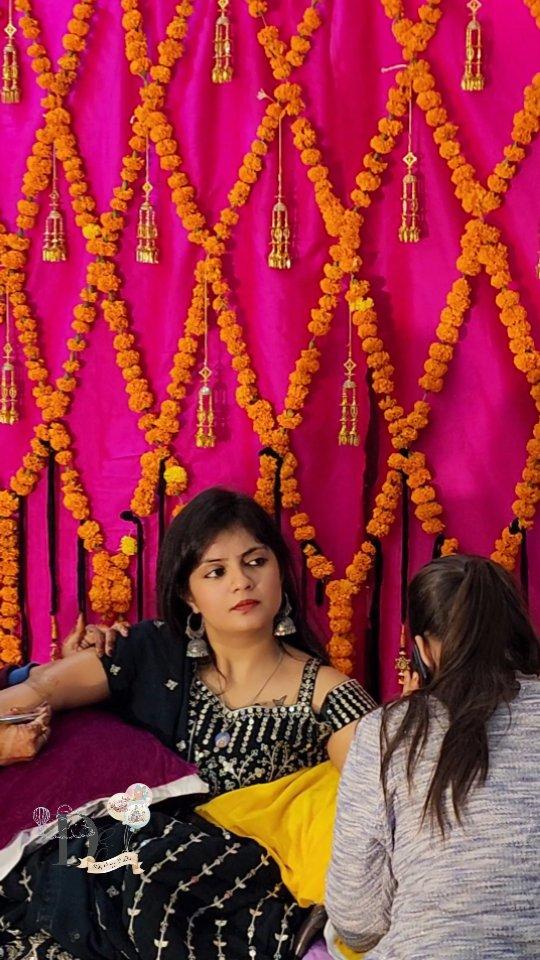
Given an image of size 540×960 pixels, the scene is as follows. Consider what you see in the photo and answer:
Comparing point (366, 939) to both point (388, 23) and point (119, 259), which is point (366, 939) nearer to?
point (119, 259)

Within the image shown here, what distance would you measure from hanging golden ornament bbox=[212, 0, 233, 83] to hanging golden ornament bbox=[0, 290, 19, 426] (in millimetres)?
848

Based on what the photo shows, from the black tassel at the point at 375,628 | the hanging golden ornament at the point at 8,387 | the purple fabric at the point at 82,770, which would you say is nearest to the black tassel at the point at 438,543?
the black tassel at the point at 375,628

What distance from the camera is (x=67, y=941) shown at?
2.59 metres

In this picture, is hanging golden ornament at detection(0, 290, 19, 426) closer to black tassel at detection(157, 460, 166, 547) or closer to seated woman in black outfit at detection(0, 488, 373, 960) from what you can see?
black tassel at detection(157, 460, 166, 547)

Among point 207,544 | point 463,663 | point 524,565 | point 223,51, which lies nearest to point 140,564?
point 207,544

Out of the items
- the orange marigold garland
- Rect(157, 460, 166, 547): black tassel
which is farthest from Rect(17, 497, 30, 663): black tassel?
Rect(157, 460, 166, 547): black tassel

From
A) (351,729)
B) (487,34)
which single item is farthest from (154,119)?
(351,729)

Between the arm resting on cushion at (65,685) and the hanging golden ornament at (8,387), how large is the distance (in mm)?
775

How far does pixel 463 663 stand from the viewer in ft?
7.03

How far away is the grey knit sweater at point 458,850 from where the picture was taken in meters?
2.00

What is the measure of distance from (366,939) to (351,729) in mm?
627

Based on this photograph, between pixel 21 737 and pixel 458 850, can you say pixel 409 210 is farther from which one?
pixel 458 850

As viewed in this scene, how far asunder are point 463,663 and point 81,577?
169 centimetres

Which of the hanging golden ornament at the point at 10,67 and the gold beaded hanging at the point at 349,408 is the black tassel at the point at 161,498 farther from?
the hanging golden ornament at the point at 10,67
